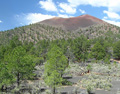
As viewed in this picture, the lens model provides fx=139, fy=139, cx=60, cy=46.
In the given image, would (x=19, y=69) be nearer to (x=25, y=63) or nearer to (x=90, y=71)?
(x=25, y=63)

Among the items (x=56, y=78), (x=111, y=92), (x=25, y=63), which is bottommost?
(x=111, y=92)

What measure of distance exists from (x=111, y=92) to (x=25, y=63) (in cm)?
1363

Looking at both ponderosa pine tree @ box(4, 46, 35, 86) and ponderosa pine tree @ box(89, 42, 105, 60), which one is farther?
ponderosa pine tree @ box(89, 42, 105, 60)

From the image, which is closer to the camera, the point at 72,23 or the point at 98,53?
the point at 98,53

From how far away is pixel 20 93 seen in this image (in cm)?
2023

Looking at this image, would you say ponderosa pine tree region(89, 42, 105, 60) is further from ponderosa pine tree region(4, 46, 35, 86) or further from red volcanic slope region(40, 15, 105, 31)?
red volcanic slope region(40, 15, 105, 31)

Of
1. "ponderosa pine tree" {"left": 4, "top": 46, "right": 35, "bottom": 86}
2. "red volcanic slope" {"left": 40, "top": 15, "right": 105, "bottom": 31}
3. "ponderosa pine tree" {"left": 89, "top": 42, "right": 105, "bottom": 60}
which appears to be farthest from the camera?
"red volcanic slope" {"left": 40, "top": 15, "right": 105, "bottom": 31}

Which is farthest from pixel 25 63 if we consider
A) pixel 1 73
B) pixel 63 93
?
pixel 63 93

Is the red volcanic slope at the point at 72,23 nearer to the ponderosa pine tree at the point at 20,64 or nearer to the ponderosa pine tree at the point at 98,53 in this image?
the ponderosa pine tree at the point at 98,53

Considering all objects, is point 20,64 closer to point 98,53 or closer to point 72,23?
point 98,53

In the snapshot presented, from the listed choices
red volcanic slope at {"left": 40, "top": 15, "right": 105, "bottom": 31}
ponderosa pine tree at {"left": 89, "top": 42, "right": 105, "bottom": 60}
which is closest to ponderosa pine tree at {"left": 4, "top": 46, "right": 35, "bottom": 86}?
ponderosa pine tree at {"left": 89, "top": 42, "right": 105, "bottom": 60}

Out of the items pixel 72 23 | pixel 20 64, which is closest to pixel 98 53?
pixel 20 64

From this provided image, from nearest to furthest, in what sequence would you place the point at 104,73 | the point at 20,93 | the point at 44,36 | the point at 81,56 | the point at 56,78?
the point at 56,78
the point at 20,93
the point at 104,73
the point at 81,56
the point at 44,36

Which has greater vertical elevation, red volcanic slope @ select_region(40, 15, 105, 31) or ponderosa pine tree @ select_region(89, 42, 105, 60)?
red volcanic slope @ select_region(40, 15, 105, 31)
